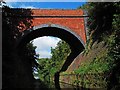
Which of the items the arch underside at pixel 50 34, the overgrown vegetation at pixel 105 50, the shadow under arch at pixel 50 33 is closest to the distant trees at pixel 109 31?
→ the overgrown vegetation at pixel 105 50

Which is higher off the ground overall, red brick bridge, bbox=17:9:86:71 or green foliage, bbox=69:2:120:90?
red brick bridge, bbox=17:9:86:71

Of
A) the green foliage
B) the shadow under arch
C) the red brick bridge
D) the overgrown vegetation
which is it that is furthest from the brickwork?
the overgrown vegetation

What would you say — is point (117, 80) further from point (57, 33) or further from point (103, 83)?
point (57, 33)

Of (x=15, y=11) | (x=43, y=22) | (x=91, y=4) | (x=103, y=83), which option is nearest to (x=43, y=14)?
(x=43, y=22)

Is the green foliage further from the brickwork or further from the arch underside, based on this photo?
the arch underside

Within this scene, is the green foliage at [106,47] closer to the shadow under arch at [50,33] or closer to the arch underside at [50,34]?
the shadow under arch at [50,33]

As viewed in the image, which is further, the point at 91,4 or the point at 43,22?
the point at 43,22

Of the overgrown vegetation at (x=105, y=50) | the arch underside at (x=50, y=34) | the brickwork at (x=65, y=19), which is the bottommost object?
the overgrown vegetation at (x=105, y=50)

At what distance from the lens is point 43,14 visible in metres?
44.3

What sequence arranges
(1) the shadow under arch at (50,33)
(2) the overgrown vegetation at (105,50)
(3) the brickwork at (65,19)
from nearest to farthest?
(2) the overgrown vegetation at (105,50), (1) the shadow under arch at (50,33), (3) the brickwork at (65,19)

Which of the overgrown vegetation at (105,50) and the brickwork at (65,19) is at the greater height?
the brickwork at (65,19)

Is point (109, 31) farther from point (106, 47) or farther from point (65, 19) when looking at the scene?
point (65, 19)

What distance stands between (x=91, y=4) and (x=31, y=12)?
15.7m

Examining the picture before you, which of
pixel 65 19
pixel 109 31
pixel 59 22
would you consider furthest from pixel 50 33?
pixel 109 31
